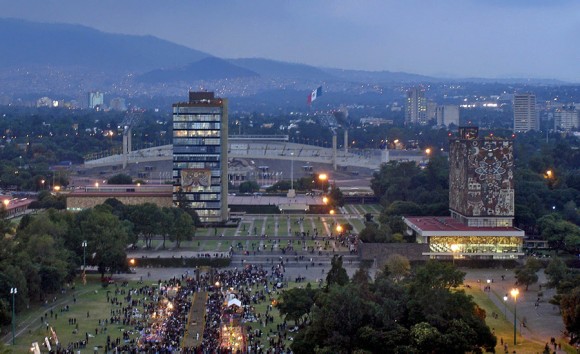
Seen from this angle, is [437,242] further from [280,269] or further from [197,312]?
[197,312]

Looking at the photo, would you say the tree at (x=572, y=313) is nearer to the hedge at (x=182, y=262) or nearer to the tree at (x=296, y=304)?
the tree at (x=296, y=304)

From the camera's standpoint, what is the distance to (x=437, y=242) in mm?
49562

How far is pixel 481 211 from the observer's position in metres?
50.9

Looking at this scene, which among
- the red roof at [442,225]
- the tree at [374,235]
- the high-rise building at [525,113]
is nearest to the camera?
the tree at [374,235]

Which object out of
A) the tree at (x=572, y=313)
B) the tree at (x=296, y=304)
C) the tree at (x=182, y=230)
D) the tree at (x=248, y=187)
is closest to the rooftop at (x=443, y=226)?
the tree at (x=182, y=230)

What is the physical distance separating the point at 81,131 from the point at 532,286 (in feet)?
320

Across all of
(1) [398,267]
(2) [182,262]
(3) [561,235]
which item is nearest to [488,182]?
(3) [561,235]

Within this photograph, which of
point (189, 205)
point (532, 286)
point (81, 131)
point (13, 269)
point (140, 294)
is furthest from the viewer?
point (81, 131)

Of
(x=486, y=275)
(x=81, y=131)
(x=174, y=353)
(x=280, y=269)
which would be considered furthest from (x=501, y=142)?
(x=81, y=131)

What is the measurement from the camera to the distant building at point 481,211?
49344 millimetres

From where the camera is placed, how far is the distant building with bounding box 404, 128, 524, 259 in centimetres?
4934

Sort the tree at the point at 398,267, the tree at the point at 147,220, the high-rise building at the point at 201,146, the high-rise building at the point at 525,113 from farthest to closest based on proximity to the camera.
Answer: the high-rise building at the point at 525,113, the high-rise building at the point at 201,146, the tree at the point at 147,220, the tree at the point at 398,267

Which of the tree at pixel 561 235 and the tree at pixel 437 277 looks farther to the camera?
the tree at pixel 561 235

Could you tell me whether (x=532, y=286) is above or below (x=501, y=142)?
below
